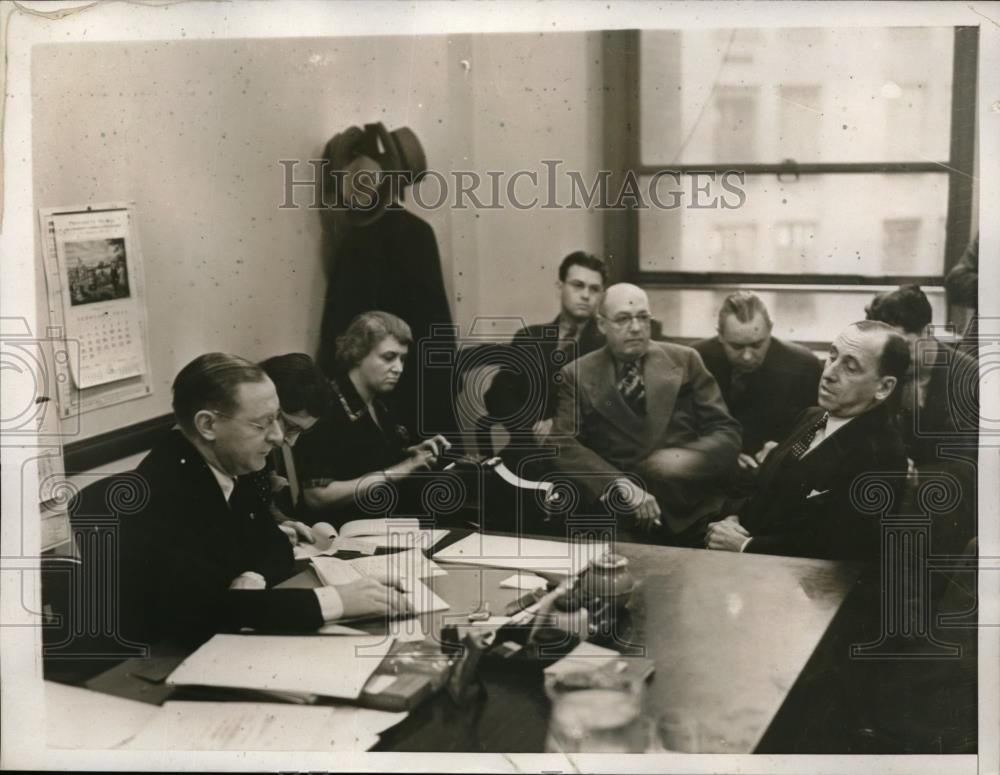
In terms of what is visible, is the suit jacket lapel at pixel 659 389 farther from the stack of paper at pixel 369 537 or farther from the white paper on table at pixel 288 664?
the white paper on table at pixel 288 664

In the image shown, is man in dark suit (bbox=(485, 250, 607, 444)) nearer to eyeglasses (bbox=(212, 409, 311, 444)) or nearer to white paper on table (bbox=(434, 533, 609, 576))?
white paper on table (bbox=(434, 533, 609, 576))

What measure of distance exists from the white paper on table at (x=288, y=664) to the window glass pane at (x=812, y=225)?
0.95 m

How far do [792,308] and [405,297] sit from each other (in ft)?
2.43

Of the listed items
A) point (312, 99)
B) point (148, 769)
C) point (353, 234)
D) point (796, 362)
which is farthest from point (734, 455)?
point (148, 769)

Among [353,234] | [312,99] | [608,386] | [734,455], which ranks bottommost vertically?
[734,455]

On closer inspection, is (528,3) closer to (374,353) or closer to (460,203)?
(460,203)

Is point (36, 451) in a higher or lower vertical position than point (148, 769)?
higher

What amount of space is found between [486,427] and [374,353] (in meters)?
0.26

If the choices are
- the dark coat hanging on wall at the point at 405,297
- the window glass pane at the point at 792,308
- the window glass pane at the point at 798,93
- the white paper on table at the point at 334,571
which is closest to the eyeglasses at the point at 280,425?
the dark coat hanging on wall at the point at 405,297

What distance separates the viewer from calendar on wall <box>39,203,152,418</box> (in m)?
2.11

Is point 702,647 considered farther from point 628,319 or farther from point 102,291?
point 102,291

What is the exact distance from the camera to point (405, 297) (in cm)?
209

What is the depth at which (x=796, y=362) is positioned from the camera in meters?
2.08

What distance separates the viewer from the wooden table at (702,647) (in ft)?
6.68
